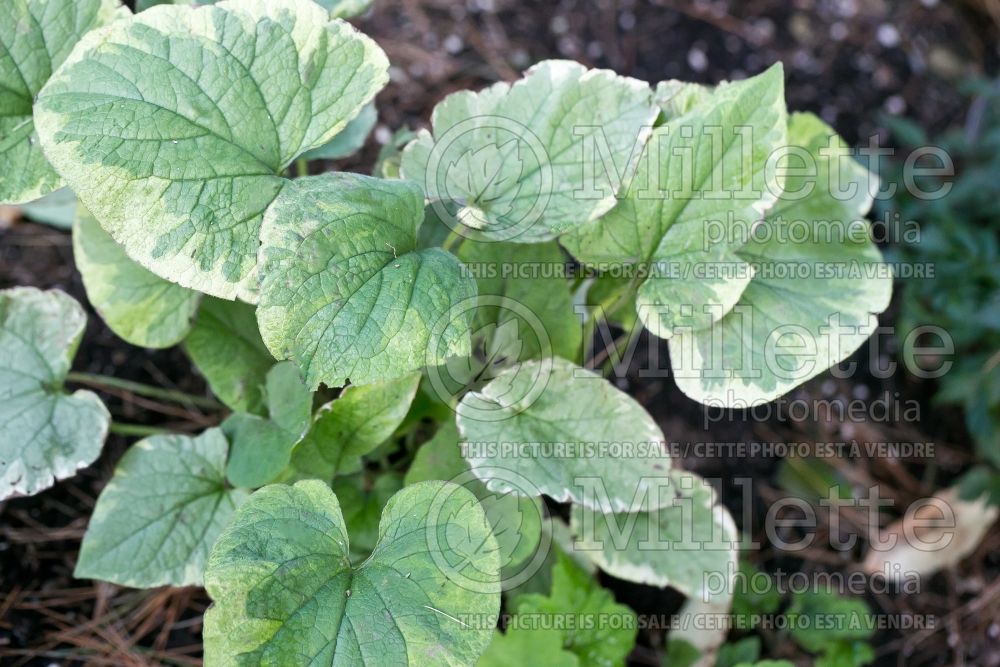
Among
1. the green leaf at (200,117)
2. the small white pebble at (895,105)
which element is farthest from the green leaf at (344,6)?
the small white pebble at (895,105)

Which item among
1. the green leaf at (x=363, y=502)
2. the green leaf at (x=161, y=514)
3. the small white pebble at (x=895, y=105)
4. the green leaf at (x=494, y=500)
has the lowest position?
the green leaf at (x=363, y=502)

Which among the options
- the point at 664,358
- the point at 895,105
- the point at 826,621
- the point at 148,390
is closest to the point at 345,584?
the point at 148,390

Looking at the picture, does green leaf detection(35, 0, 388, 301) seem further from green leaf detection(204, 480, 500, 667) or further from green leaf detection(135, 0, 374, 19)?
green leaf detection(204, 480, 500, 667)

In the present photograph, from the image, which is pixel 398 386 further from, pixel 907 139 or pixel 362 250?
pixel 907 139

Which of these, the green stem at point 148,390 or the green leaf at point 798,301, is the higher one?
the green leaf at point 798,301

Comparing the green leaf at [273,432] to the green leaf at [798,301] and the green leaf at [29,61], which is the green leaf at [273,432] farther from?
the green leaf at [798,301]

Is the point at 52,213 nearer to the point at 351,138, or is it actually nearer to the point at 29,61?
the point at 29,61

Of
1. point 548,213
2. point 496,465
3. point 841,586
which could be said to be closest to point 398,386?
point 496,465
